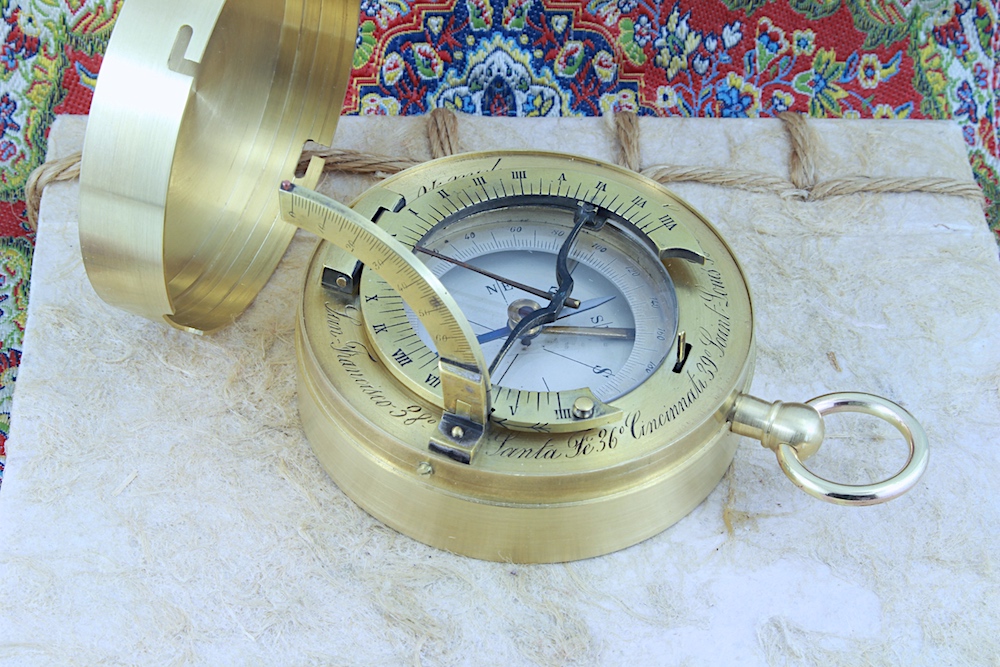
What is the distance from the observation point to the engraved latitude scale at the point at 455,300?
122 centimetres

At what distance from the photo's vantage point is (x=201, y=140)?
4.96 ft

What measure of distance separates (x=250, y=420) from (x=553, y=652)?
445 millimetres

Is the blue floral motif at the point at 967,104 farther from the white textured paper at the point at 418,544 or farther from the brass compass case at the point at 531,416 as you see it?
the brass compass case at the point at 531,416

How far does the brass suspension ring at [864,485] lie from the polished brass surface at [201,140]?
686 mm

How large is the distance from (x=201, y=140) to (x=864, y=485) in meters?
0.86

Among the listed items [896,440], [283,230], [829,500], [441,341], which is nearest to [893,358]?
[896,440]

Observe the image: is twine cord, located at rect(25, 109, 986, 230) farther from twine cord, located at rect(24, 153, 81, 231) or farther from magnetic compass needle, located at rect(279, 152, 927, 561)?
magnetic compass needle, located at rect(279, 152, 927, 561)

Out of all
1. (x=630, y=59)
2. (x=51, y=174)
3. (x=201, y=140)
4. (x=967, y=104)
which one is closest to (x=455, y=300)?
(x=201, y=140)

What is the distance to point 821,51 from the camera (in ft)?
6.76

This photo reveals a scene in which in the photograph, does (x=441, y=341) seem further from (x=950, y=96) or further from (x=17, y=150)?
(x=950, y=96)

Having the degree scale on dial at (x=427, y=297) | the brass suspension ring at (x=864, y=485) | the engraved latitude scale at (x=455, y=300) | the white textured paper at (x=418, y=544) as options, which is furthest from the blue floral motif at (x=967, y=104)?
the degree scale on dial at (x=427, y=297)

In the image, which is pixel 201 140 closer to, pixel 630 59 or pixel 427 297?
pixel 427 297

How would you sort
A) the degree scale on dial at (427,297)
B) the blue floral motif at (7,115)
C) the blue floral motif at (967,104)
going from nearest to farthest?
the degree scale on dial at (427,297) < the blue floral motif at (7,115) < the blue floral motif at (967,104)

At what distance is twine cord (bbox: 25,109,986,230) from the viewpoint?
5.52 feet
